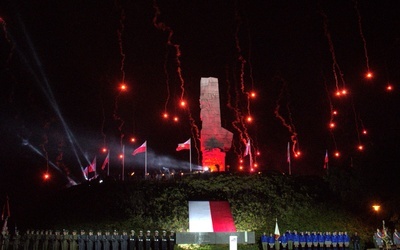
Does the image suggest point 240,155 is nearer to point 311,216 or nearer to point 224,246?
point 311,216

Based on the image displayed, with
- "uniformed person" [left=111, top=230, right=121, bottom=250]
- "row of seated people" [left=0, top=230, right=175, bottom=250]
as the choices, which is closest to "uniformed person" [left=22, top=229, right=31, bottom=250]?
"row of seated people" [left=0, top=230, right=175, bottom=250]

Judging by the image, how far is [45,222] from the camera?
1011 inches

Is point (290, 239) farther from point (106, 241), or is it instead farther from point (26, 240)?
point (26, 240)

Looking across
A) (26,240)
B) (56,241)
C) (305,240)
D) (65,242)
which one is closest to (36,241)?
(26,240)

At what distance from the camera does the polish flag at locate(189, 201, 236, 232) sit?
23.3 meters

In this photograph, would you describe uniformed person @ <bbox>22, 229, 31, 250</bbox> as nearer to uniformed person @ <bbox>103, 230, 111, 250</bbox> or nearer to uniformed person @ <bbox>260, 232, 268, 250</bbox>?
uniformed person @ <bbox>103, 230, 111, 250</bbox>

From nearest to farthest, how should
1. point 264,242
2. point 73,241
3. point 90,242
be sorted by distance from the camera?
point 90,242
point 73,241
point 264,242

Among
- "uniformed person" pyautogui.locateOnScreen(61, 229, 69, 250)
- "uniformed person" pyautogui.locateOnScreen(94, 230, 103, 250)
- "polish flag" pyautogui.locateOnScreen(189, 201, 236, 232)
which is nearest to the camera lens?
"uniformed person" pyautogui.locateOnScreen(94, 230, 103, 250)

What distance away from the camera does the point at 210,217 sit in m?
24.4

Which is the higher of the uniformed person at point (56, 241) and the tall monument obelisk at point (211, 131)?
the tall monument obelisk at point (211, 131)

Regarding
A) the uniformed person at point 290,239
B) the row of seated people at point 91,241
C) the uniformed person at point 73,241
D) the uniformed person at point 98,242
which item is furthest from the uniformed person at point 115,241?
the uniformed person at point 290,239

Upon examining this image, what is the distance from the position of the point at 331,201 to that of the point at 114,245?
13.0 m

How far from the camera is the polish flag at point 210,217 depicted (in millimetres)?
23266

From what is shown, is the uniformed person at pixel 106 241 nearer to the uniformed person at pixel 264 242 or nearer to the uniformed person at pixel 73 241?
the uniformed person at pixel 73 241
